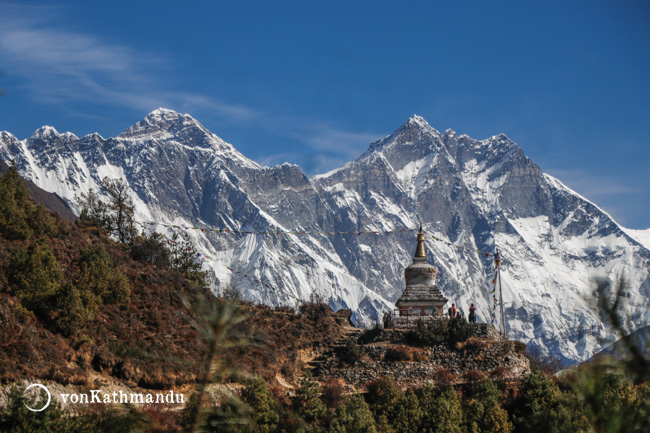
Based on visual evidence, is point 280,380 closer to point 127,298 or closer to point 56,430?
point 127,298

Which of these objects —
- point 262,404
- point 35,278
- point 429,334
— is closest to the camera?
point 262,404

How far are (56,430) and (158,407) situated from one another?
23.5ft

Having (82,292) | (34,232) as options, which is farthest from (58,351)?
(34,232)

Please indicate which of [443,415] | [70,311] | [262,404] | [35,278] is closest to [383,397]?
[443,415]

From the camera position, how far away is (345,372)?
144ft

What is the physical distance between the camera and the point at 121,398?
96.8 feet

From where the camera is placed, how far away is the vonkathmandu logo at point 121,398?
28312mm

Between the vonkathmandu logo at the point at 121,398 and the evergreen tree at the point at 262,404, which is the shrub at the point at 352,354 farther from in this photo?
the vonkathmandu logo at the point at 121,398

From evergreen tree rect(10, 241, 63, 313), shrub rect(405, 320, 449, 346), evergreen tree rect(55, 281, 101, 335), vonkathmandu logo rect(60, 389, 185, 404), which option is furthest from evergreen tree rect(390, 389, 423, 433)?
evergreen tree rect(10, 241, 63, 313)

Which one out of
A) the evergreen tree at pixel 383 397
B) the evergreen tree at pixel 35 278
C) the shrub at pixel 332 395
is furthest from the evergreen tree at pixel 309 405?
the evergreen tree at pixel 35 278

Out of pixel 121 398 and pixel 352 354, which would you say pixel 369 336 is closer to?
Answer: pixel 352 354

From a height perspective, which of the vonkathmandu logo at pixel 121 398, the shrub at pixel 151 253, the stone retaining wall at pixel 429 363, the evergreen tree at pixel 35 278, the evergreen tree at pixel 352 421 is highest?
the shrub at pixel 151 253

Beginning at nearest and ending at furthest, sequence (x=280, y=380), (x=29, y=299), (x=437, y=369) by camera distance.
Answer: (x=29, y=299) → (x=280, y=380) → (x=437, y=369)

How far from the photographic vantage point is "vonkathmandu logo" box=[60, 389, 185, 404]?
2831cm
